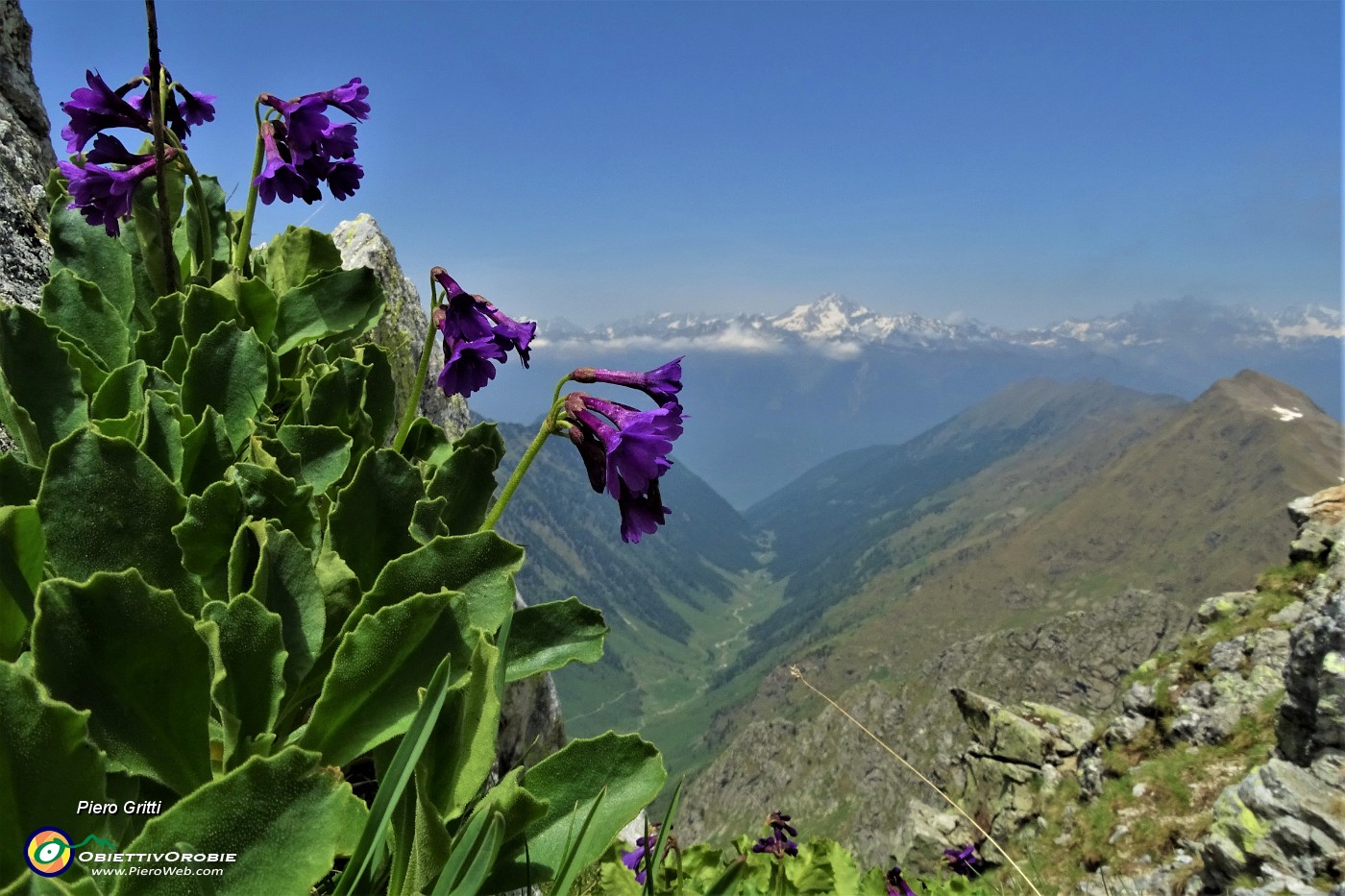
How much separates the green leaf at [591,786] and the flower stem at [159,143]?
281 cm

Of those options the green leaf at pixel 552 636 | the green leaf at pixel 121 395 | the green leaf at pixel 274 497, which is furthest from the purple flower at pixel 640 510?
the green leaf at pixel 121 395

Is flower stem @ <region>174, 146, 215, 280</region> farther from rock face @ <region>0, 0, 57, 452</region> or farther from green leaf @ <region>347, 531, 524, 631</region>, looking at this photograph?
green leaf @ <region>347, 531, 524, 631</region>

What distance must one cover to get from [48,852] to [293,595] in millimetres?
685

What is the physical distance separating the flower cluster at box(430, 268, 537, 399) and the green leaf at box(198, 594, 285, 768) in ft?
5.81

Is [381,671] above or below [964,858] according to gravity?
above

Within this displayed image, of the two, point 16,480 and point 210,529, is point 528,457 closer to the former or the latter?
point 210,529

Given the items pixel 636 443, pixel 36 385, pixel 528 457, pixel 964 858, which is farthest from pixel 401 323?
pixel 964 858

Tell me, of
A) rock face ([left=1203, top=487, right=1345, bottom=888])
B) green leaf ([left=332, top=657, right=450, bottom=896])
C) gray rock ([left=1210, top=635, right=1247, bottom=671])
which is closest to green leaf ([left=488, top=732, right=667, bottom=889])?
green leaf ([left=332, top=657, right=450, bottom=896])

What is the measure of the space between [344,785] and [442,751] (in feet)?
0.96

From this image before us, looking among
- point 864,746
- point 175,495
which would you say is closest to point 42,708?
point 175,495

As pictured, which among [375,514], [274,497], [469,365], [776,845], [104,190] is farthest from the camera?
[776,845]

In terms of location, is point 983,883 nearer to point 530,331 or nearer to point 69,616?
point 530,331

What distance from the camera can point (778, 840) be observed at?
5.97 m

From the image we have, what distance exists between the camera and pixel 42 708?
121 centimetres
